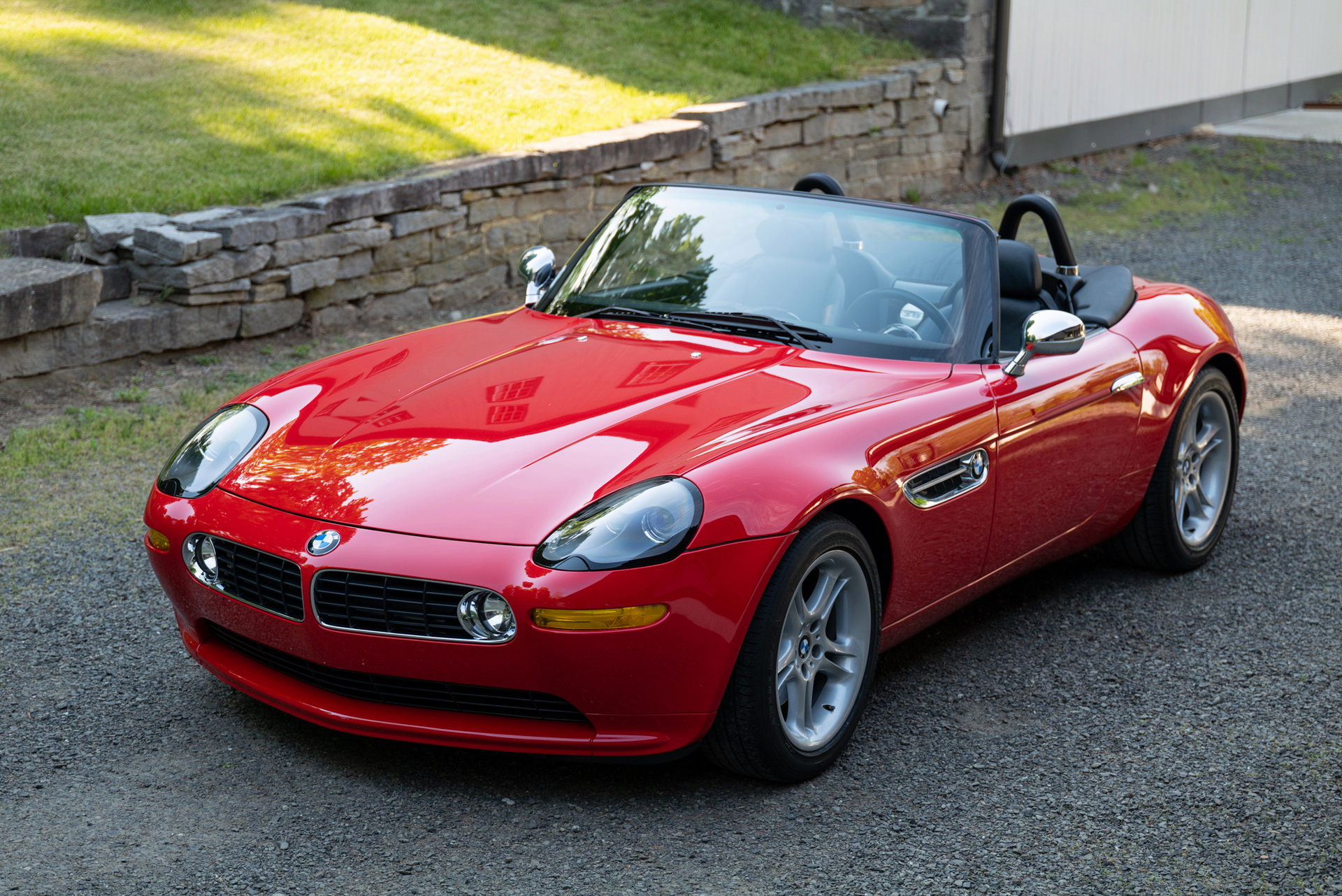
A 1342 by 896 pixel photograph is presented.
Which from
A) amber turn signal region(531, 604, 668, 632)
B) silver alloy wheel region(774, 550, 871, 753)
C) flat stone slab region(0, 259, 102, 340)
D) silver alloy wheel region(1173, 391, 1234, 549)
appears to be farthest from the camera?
flat stone slab region(0, 259, 102, 340)

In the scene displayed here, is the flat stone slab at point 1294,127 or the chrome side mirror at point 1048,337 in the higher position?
the chrome side mirror at point 1048,337

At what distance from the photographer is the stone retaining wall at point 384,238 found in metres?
6.63

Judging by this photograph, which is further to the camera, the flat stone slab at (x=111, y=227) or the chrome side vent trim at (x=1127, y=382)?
the flat stone slab at (x=111, y=227)

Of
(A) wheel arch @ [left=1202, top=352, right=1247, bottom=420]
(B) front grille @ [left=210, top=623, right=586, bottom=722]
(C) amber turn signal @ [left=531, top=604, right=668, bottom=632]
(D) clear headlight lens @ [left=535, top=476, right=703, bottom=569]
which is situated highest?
(D) clear headlight lens @ [left=535, top=476, right=703, bottom=569]

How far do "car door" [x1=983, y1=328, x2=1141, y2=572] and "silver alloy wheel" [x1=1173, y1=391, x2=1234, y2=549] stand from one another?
51 cm

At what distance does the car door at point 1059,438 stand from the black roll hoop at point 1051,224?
19.6 inches

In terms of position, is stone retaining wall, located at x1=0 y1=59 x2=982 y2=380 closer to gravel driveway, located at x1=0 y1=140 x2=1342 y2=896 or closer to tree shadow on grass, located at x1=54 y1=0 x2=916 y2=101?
tree shadow on grass, located at x1=54 y1=0 x2=916 y2=101

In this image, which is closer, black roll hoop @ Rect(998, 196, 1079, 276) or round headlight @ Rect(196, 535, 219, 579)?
round headlight @ Rect(196, 535, 219, 579)

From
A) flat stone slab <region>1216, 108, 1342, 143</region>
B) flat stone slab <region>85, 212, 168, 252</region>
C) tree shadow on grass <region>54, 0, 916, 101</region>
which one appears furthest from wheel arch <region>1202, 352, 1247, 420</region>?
flat stone slab <region>1216, 108, 1342, 143</region>

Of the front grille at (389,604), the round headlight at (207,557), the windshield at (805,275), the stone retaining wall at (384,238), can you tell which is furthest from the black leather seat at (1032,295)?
the stone retaining wall at (384,238)

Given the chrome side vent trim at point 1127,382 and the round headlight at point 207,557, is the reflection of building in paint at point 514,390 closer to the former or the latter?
the round headlight at point 207,557

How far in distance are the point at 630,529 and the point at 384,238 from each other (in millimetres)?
5469

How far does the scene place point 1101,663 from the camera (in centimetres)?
407

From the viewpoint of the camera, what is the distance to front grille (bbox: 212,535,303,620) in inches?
119
